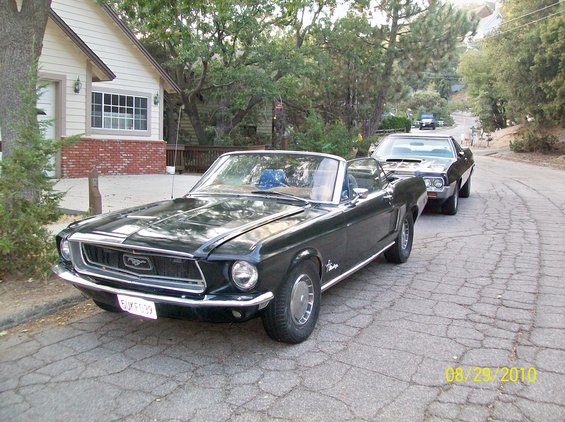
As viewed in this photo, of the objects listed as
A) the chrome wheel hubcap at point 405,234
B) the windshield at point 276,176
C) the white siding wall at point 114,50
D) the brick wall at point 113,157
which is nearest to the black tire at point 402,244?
the chrome wheel hubcap at point 405,234

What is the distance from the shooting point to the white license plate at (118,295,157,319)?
3553 millimetres

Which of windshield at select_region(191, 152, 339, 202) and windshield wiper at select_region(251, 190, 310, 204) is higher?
windshield at select_region(191, 152, 339, 202)

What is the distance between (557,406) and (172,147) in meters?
17.3

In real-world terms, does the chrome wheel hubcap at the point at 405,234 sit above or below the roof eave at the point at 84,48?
below

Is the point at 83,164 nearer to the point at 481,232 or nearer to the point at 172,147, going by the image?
the point at 172,147

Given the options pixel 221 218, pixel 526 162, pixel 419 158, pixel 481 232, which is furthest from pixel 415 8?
pixel 221 218

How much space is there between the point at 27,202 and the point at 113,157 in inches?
424

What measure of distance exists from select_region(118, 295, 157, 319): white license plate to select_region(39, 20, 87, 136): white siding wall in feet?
37.3

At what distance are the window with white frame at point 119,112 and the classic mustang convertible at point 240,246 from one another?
1112 centimetres

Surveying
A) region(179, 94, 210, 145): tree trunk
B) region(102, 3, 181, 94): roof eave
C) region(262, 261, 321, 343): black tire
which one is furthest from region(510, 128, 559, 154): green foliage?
region(262, 261, 321, 343): black tire

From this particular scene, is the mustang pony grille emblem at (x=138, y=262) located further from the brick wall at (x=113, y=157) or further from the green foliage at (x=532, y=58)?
the green foliage at (x=532, y=58)

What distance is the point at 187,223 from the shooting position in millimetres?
3990

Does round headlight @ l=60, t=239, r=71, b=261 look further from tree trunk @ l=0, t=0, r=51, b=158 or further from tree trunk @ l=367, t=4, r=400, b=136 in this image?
tree trunk @ l=367, t=4, r=400, b=136

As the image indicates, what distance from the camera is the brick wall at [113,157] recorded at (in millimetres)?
14195
